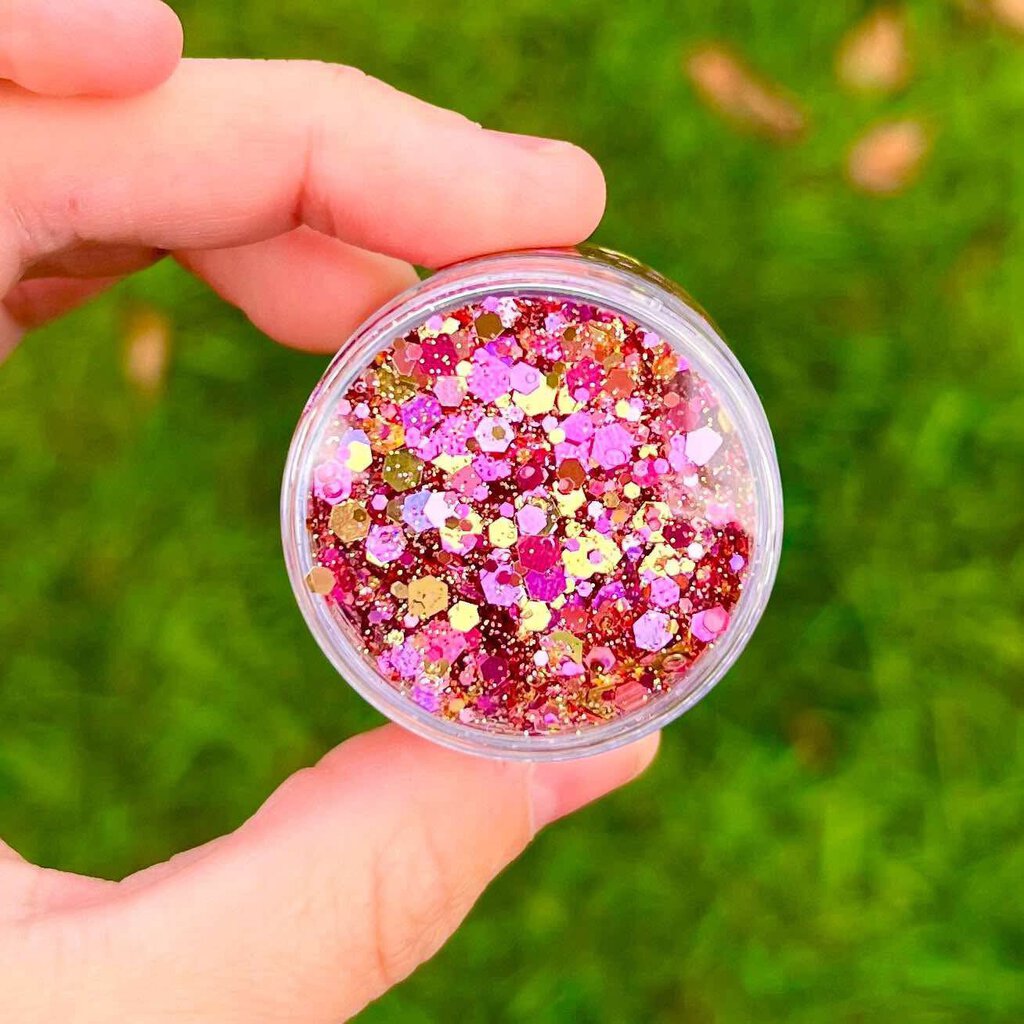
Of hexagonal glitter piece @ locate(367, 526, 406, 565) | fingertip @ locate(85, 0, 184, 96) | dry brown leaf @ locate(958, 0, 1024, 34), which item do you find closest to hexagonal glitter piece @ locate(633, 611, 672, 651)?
hexagonal glitter piece @ locate(367, 526, 406, 565)

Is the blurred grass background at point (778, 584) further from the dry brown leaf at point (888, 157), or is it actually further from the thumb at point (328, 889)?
the thumb at point (328, 889)

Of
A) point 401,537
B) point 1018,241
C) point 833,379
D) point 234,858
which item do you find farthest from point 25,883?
point 1018,241

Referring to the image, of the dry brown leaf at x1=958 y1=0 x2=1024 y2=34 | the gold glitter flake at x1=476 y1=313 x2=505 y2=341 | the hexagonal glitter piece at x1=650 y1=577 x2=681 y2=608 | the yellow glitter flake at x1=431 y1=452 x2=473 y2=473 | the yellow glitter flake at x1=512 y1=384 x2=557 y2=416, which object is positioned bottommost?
the hexagonal glitter piece at x1=650 y1=577 x2=681 y2=608

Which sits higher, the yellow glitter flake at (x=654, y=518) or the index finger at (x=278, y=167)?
the index finger at (x=278, y=167)

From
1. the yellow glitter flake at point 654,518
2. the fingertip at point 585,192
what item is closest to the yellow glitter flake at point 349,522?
the yellow glitter flake at point 654,518

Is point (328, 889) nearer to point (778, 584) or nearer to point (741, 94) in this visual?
point (778, 584)

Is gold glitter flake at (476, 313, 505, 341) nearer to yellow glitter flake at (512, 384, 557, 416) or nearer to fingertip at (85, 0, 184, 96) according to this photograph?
yellow glitter flake at (512, 384, 557, 416)
